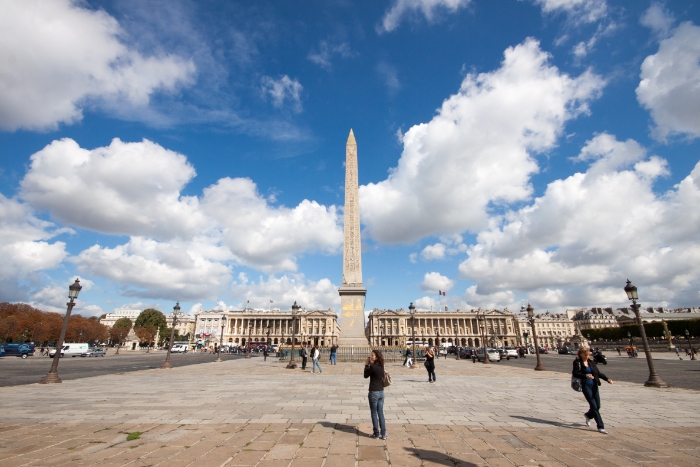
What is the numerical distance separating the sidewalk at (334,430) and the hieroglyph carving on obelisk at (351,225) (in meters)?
16.7

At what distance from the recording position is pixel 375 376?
722 centimetres

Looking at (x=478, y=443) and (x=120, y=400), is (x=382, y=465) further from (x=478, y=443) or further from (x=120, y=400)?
(x=120, y=400)

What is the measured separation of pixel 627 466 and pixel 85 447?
28.1 ft

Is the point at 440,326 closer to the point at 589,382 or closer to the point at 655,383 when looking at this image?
the point at 655,383

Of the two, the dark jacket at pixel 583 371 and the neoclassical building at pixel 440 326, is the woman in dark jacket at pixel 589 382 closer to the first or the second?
the dark jacket at pixel 583 371

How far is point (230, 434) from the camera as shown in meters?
7.21

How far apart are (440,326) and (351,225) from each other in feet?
408

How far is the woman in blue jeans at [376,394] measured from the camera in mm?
6902

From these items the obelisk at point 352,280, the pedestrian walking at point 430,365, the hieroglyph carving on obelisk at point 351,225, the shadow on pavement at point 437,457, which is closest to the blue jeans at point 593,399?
the shadow on pavement at point 437,457

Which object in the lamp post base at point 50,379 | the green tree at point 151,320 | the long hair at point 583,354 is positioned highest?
the green tree at point 151,320

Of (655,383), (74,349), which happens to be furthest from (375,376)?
(74,349)

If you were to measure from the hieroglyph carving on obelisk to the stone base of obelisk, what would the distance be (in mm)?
841

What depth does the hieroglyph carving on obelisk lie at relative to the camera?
29.5 metres

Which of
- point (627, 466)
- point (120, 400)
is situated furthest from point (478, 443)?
point (120, 400)
